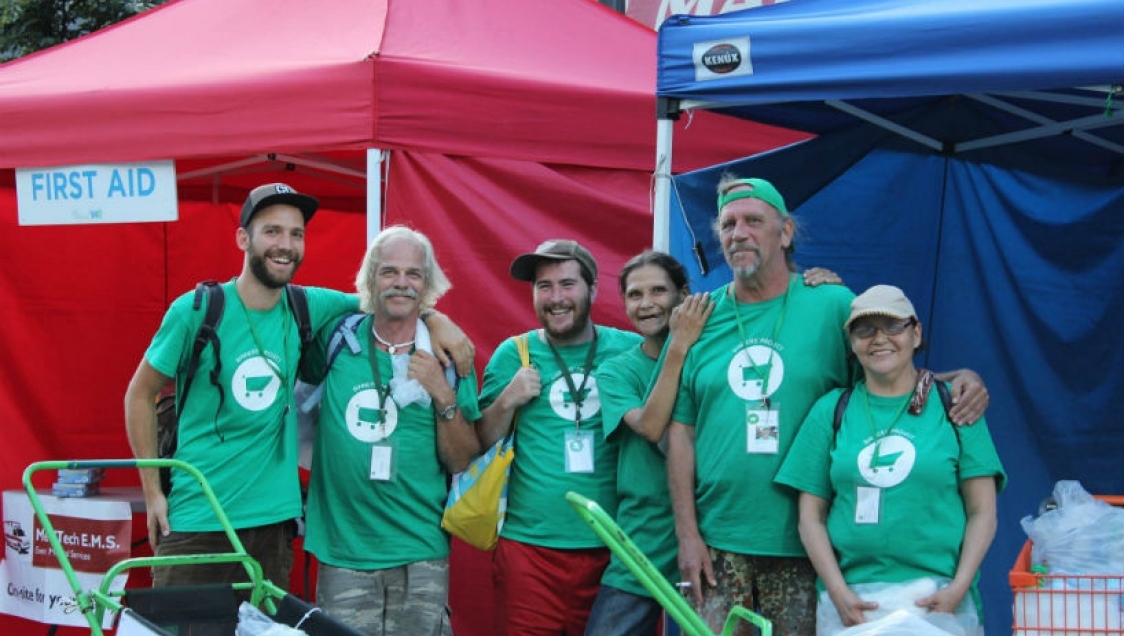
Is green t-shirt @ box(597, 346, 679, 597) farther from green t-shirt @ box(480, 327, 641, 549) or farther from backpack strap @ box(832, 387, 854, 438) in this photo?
backpack strap @ box(832, 387, 854, 438)

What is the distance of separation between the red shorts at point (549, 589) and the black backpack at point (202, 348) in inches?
42.5

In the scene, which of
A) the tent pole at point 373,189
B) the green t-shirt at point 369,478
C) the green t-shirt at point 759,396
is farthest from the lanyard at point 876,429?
the tent pole at point 373,189

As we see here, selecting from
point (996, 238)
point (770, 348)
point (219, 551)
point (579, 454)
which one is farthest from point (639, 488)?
point (996, 238)

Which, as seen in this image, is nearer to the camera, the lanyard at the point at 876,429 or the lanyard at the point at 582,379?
the lanyard at the point at 876,429

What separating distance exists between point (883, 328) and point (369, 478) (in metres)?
1.77

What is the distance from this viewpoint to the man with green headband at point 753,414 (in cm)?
397

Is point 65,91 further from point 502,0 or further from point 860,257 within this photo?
point 860,257

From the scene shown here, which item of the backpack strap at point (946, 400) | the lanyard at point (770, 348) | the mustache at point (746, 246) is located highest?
the mustache at point (746, 246)

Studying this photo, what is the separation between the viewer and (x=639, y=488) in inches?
171

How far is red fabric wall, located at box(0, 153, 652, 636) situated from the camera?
557cm

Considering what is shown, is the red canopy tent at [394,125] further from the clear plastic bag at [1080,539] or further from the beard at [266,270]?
the clear plastic bag at [1080,539]

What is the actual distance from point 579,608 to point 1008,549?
210 centimetres

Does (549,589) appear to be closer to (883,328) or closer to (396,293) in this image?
(396,293)

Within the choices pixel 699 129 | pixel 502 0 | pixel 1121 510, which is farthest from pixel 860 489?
pixel 502 0
